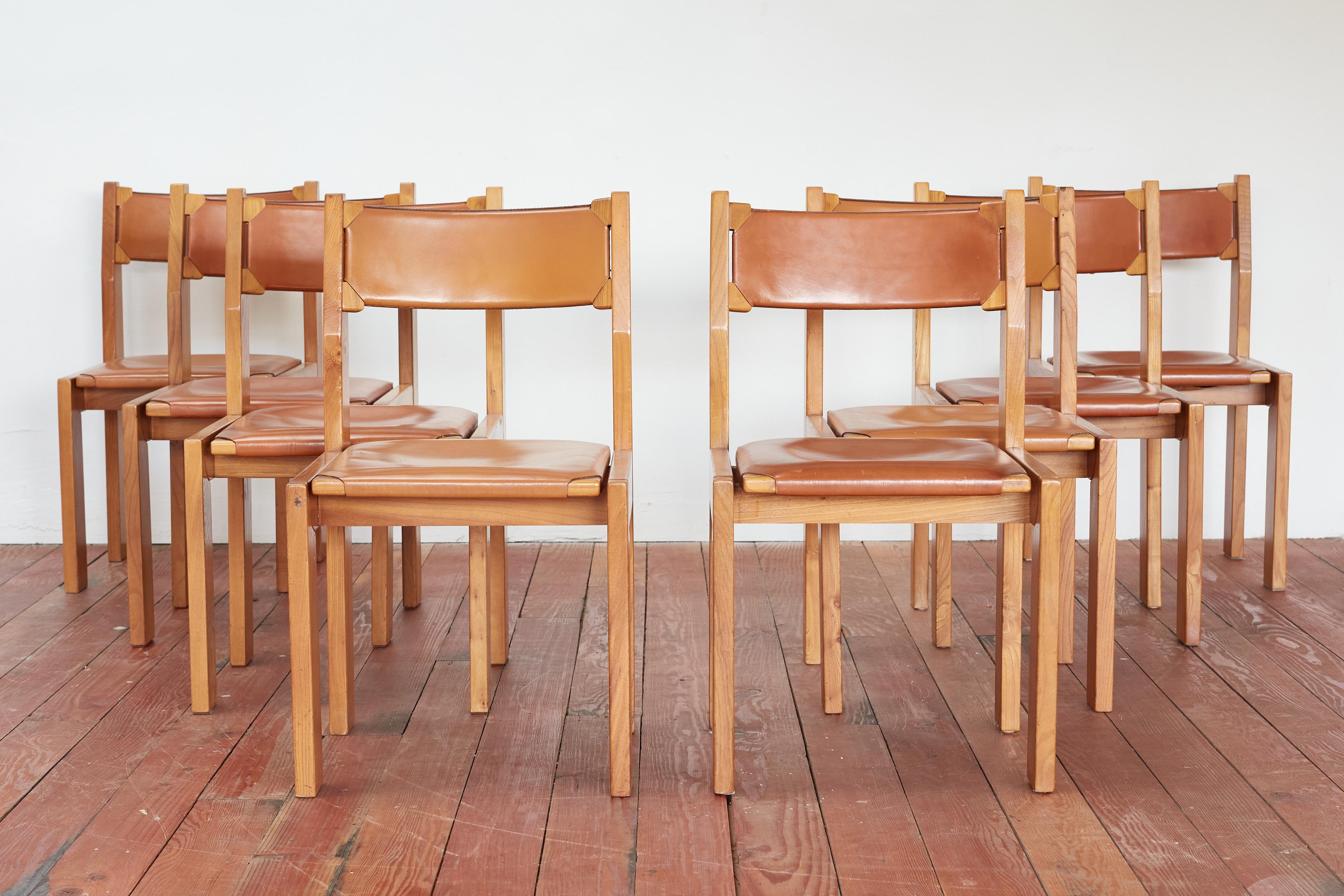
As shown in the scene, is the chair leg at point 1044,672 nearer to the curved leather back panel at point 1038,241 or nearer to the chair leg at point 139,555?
the curved leather back panel at point 1038,241

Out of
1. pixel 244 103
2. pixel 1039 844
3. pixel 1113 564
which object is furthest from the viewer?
pixel 244 103

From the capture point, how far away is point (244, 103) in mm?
3289

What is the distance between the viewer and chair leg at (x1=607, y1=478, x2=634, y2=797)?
1.80 metres

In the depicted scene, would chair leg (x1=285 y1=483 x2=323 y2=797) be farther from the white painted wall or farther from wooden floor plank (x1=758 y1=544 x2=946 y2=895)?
the white painted wall

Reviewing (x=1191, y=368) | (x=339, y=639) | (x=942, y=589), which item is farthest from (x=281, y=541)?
(x=1191, y=368)

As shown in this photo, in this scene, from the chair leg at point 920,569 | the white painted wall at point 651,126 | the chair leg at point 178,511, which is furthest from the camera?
the white painted wall at point 651,126

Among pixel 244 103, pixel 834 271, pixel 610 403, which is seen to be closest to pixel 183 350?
pixel 244 103

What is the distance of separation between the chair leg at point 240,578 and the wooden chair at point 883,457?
101cm

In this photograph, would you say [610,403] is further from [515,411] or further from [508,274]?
[508,274]

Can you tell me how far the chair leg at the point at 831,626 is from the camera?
6.98ft

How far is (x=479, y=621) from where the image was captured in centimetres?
217

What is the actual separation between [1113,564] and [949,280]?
623 mm

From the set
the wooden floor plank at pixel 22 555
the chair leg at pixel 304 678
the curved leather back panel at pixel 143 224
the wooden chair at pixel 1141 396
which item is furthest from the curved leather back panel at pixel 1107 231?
the wooden floor plank at pixel 22 555

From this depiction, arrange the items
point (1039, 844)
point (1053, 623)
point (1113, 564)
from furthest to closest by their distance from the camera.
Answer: point (1113, 564)
point (1053, 623)
point (1039, 844)
